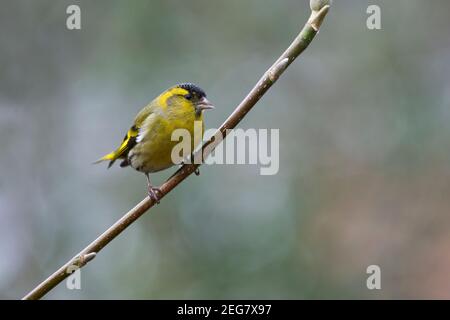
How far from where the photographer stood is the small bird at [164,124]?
4.20 metres

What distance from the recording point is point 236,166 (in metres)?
5.81

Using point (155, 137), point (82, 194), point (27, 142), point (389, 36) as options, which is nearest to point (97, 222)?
point (82, 194)

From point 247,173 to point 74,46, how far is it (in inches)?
86.1

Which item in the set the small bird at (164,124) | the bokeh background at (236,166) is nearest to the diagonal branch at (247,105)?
the small bird at (164,124)

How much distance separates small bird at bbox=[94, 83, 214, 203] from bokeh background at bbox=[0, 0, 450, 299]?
107cm

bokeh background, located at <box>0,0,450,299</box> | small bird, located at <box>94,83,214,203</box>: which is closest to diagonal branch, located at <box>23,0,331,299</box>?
small bird, located at <box>94,83,214,203</box>

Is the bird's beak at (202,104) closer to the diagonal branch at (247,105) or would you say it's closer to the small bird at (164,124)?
the small bird at (164,124)

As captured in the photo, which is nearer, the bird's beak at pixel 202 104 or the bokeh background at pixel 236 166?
the bird's beak at pixel 202 104

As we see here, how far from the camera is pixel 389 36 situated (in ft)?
21.4

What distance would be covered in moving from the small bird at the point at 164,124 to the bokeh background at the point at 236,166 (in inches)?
42.2

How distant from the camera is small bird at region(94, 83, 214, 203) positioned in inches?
165

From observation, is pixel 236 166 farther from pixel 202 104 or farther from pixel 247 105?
pixel 247 105

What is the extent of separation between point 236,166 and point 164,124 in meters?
1.66

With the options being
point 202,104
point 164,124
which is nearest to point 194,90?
point 202,104
